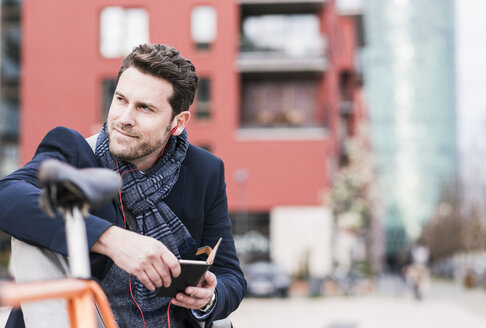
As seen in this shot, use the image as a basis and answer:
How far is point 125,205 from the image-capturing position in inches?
95.9

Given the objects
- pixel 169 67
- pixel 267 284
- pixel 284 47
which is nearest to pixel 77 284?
pixel 169 67

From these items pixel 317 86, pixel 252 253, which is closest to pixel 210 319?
pixel 252 253

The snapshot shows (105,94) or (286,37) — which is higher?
(286,37)

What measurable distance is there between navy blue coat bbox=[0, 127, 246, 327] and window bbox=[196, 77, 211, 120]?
2762cm

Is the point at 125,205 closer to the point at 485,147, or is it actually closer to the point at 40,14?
the point at 40,14

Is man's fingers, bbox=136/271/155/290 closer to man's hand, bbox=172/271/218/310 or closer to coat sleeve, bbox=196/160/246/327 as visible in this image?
man's hand, bbox=172/271/218/310

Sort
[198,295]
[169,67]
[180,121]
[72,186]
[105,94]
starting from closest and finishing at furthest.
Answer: [72,186]
[198,295]
[169,67]
[180,121]
[105,94]

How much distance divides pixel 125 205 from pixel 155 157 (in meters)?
0.27

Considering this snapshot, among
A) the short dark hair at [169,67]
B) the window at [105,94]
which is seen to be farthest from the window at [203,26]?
the short dark hair at [169,67]

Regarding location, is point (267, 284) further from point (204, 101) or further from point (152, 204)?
point (152, 204)

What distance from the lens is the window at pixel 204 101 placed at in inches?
1196

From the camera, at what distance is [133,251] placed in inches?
77.7

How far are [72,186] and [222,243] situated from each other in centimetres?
133

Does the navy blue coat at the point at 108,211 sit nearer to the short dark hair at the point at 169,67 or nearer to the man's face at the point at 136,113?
the man's face at the point at 136,113
